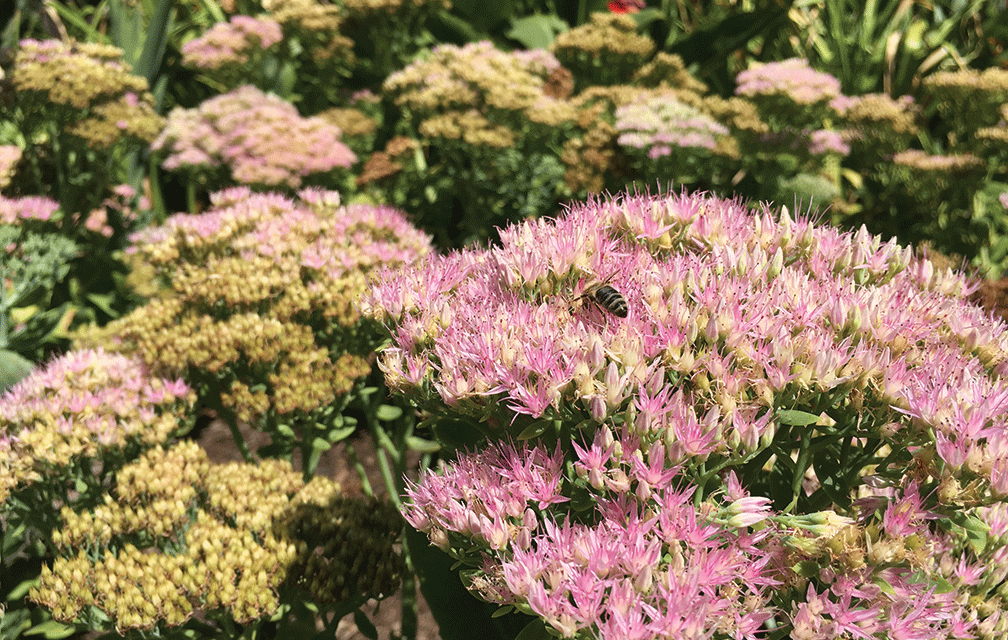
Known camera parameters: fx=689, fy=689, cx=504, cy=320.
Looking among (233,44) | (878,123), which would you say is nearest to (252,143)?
(233,44)

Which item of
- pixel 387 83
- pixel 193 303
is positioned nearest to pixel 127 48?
pixel 387 83

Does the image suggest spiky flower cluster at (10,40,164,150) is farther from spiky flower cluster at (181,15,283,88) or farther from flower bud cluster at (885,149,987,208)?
flower bud cluster at (885,149,987,208)

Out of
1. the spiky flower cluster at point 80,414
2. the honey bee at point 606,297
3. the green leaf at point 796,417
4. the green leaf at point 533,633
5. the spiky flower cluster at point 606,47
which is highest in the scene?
→ the spiky flower cluster at point 606,47

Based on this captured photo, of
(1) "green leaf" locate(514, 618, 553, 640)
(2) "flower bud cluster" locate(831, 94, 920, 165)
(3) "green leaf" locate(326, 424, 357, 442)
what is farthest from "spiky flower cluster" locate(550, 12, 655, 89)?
(1) "green leaf" locate(514, 618, 553, 640)

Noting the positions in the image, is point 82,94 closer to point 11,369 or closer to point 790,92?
point 11,369

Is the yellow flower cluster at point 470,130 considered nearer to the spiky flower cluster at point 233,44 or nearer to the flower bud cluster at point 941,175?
the spiky flower cluster at point 233,44

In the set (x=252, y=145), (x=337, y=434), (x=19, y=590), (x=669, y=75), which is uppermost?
(x=669, y=75)

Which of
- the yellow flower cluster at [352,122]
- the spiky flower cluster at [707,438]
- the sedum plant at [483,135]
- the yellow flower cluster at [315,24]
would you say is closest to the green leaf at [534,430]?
the spiky flower cluster at [707,438]
